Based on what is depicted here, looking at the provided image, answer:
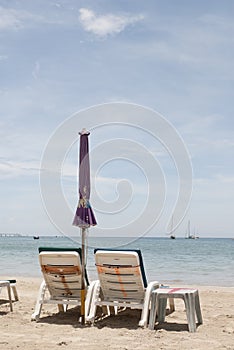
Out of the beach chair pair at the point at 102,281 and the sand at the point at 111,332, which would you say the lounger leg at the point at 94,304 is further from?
the sand at the point at 111,332

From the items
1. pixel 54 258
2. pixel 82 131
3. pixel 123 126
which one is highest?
pixel 123 126

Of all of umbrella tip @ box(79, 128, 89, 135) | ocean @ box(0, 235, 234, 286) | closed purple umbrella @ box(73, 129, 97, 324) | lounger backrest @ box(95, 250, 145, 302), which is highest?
umbrella tip @ box(79, 128, 89, 135)

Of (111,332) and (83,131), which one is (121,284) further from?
(83,131)

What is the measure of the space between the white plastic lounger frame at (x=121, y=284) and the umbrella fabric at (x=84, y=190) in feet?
1.51

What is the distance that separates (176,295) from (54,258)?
1.65m

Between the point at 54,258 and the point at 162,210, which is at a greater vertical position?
the point at 162,210

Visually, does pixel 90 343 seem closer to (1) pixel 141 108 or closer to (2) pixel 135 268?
(2) pixel 135 268

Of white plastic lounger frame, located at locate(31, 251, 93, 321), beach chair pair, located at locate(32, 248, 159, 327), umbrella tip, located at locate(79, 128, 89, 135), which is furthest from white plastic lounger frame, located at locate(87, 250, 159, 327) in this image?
umbrella tip, located at locate(79, 128, 89, 135)

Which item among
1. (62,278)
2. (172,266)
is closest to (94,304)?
(62,278)

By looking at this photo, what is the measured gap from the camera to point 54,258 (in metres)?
6.59

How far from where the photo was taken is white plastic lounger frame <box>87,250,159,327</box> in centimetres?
620

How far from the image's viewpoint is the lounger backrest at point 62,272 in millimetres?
6512

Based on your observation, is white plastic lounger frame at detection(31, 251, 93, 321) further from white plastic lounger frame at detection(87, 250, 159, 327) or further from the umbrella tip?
the umbrella tip

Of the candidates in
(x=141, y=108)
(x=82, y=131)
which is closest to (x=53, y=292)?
(x=82, y=131)
